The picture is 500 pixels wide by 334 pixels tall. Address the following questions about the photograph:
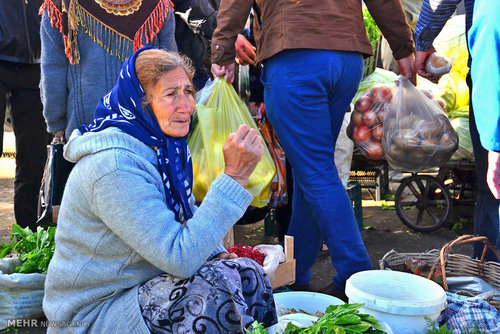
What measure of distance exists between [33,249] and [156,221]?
148 centimetres

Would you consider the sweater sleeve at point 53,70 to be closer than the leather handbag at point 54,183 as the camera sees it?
No

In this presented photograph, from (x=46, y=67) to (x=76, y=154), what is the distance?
4.66ft

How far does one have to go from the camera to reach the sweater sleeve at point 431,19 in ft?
8.93

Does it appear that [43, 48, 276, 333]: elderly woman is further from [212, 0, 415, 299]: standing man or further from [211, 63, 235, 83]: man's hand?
[211, 63, 235, 83]: man's hand

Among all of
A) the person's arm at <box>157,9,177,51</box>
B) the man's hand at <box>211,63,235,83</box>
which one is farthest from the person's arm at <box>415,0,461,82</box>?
the person's arm at <box>157,9,177,51</box>

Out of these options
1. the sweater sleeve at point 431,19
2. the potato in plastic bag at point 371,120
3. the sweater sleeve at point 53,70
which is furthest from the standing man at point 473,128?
the sweater sleeve at point 53,70

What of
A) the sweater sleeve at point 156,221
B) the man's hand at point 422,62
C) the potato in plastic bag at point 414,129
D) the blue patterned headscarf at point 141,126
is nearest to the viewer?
the sweater sleeve at point 156,221

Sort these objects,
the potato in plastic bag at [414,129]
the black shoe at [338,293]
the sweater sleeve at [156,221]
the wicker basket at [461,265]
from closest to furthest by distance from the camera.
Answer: the sweater sleeve at [156,221] → the wicker basket at [461,265] → the black shoe at [338,293] → the potato in plastic bag at [414,129]

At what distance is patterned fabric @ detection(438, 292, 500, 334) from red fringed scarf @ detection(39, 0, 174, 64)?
210cm

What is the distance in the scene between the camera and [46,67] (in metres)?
3.03

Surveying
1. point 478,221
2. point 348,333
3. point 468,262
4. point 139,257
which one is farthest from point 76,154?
point 478,221

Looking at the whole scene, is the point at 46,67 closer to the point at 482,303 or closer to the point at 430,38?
the point at 430,38

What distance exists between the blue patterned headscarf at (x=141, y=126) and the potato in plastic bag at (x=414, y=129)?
1802mm

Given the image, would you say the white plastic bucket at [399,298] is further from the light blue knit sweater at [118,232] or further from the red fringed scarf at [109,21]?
the red fringed scarf at [109,21]
